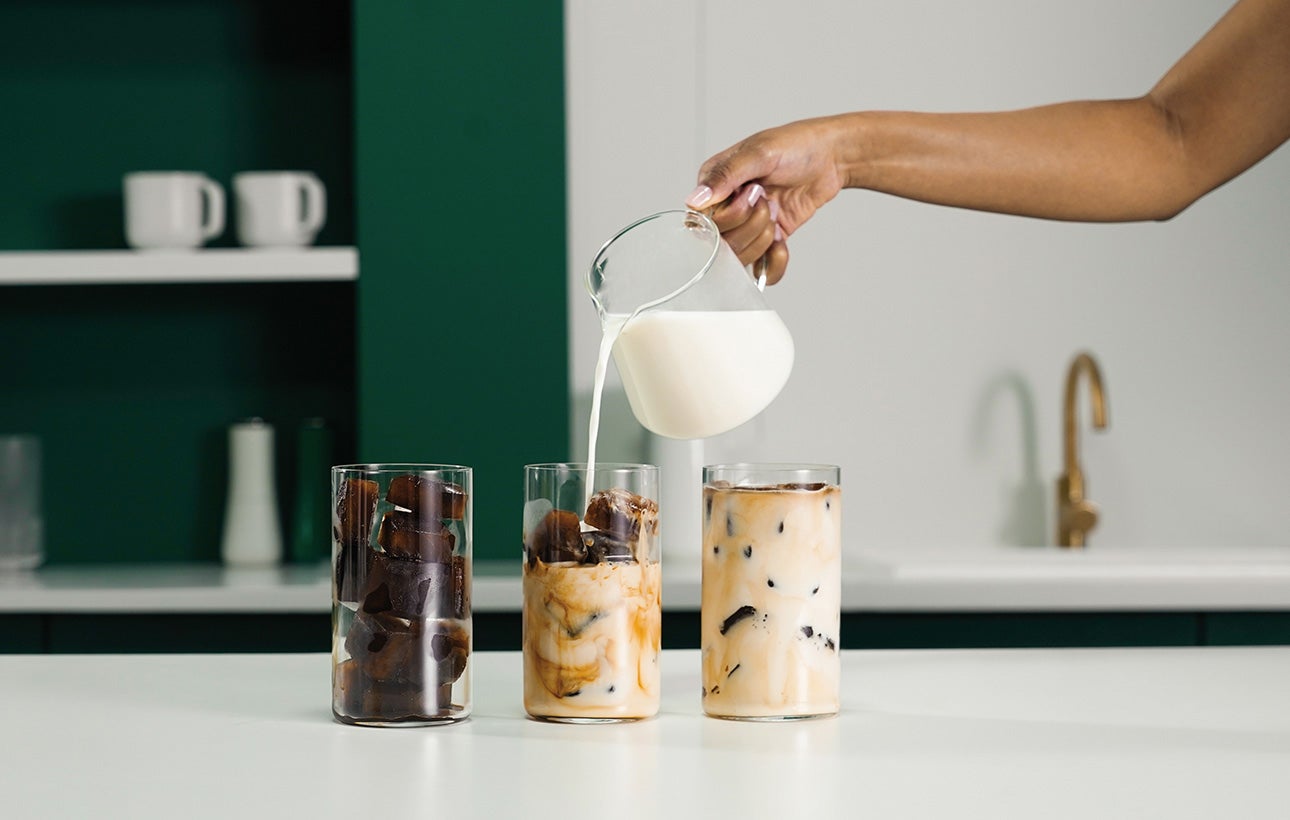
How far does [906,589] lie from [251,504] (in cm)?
117

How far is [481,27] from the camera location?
2.31 m

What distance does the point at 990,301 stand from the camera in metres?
2.59

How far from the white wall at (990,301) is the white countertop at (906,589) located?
1.19 ft

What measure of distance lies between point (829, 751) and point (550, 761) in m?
0.16

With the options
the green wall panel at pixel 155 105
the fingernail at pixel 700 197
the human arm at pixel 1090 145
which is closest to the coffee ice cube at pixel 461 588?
the fingernail at pixel 700 197

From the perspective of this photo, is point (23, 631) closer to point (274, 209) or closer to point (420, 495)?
point (274, 209)

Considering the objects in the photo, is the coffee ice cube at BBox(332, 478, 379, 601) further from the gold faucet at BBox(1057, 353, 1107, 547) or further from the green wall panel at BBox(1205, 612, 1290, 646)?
Result: the gold faucet at BBox(1057, 353, 1107, 547)

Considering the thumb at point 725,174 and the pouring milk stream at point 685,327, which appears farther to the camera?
the thumb at point 725,174

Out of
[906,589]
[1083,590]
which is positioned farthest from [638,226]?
[1083,590]

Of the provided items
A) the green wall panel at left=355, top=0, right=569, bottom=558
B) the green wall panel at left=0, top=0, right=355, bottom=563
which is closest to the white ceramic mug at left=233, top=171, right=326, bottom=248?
the green wall panel at left=355, top=0, right=569, bottom=558

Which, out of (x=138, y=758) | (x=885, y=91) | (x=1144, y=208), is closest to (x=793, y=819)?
(x=138, y=758)

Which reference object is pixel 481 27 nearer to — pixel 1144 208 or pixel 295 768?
pixel 1144 208

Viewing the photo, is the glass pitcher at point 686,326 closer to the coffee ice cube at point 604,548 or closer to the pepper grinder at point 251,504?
the coffee ice cube at point 604,548

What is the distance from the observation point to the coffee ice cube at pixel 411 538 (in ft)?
2.79
